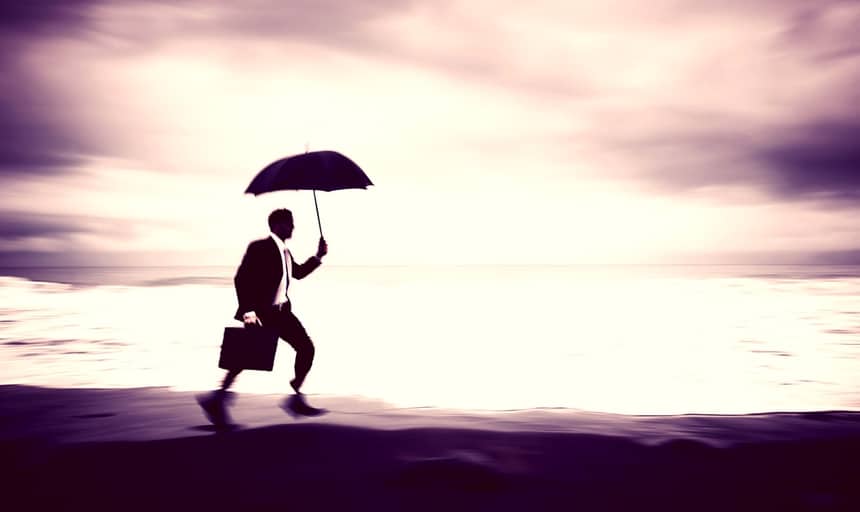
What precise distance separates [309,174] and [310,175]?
1 centimetres

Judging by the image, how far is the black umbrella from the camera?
5289mm

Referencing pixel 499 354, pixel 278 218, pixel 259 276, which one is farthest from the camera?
pixel 499 354

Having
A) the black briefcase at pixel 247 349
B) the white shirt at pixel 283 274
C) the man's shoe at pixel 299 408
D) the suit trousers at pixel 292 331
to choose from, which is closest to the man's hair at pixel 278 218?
the white shirt at pixel 283 274

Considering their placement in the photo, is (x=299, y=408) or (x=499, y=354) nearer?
(x=299, y=408)

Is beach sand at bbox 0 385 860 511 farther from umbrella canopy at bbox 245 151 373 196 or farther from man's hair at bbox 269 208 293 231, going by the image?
umbrella canopy at bbox 245 151 373 196

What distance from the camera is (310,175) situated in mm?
5340

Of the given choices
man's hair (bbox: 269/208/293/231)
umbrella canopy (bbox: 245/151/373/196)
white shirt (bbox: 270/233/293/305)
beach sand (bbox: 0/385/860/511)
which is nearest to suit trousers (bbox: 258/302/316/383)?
white shirt (bbox: 270/233/293/305)

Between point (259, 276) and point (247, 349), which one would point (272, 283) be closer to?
point (259, 276)

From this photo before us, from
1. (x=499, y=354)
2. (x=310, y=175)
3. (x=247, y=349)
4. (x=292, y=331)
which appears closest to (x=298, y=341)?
(x=292, y=331)

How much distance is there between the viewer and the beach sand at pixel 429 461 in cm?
328

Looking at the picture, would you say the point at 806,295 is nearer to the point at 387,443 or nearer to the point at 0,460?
the point at 387,443

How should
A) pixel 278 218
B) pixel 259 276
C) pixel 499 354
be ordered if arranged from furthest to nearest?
1. pixel 499 354
2. pixel 278 218
3. pixel 259 276

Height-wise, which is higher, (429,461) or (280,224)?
(280,224)

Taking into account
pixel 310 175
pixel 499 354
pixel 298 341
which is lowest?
pixel 298 341
